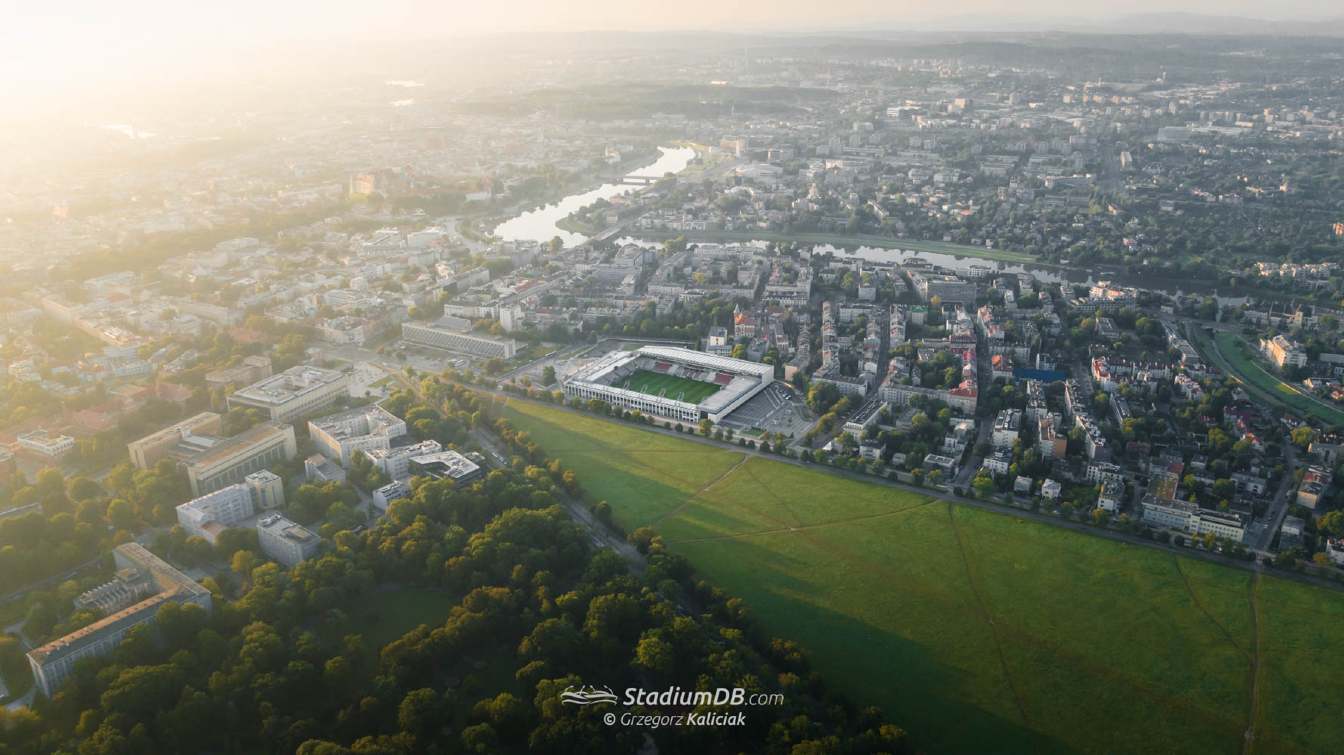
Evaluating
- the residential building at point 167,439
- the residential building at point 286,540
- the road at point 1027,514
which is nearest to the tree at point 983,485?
the road at point 1027,514

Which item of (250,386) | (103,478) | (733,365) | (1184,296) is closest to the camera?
(103,478)

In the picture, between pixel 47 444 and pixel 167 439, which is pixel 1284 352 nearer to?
pixel 167 439

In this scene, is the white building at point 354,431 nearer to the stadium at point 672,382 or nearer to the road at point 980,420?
the stadium at point 672,382

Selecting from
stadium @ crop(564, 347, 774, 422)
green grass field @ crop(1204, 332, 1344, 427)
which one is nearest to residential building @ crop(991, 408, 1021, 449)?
stadium @ crop(564, 347, 774, 422)

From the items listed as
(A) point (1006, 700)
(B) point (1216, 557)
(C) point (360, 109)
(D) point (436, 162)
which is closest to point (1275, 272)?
(B) point (1216, 557)

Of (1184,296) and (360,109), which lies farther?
(360,109)

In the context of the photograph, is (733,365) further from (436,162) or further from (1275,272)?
(436,162)
